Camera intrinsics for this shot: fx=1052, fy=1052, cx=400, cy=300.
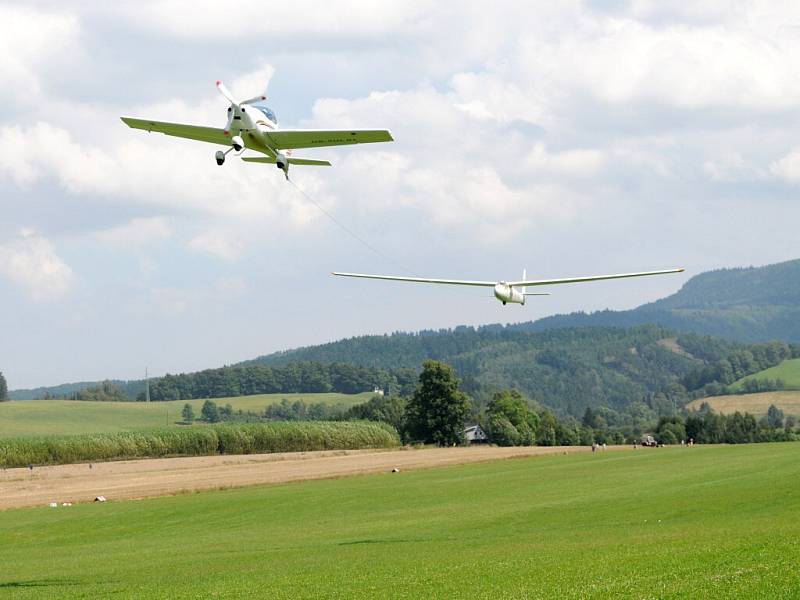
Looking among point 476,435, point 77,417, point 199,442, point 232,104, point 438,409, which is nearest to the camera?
point 232,104

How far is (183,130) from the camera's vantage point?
2883cm

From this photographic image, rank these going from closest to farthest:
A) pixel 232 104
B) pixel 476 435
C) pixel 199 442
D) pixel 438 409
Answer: pixel 232 104, pixel 199 442, pixel 438 409, pixel 476 435

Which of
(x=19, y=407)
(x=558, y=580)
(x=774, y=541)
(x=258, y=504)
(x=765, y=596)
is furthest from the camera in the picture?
(x=19, y=407)

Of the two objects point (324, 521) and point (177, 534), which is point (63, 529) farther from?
point (324, 521)

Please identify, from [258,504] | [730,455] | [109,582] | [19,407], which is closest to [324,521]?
[258,504]

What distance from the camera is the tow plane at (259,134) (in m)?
27.5

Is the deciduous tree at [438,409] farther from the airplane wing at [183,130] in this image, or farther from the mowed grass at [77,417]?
the airplane wing at [183,130]

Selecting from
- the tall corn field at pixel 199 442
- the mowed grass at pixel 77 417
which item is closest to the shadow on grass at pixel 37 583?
the tall corn field at pixel 199 442

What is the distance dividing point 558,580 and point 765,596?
498 cm

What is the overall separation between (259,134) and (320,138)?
1.74 metres

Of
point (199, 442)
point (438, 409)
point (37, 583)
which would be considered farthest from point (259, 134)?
point (438, 409)

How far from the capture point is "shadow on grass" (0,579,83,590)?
92.4ft

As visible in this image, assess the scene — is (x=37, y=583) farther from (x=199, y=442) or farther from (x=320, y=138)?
(x=199, y=442)

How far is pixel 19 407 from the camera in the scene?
6796 inches
